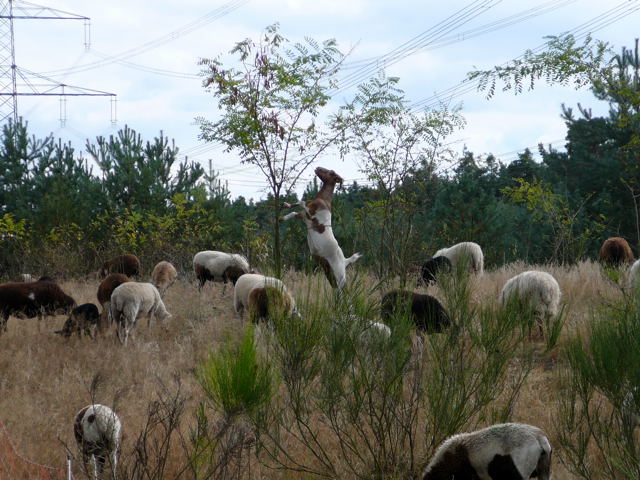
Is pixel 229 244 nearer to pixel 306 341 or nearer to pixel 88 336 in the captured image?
pixel 88 336

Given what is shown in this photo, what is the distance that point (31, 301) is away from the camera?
11.0m

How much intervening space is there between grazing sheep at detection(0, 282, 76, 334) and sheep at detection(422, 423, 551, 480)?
7.89 metres

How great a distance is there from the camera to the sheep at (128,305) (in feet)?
33.6

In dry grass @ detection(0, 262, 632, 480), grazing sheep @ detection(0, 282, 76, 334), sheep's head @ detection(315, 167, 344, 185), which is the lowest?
dry grass @ detection(0, 262, 632, 480)

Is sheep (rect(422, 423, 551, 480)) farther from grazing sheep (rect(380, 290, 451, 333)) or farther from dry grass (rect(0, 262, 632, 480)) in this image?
grazing sheep (rect(380, 290, 451, 333))

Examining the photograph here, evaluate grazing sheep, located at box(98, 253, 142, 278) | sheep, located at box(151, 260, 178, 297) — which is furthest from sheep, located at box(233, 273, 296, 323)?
grazing sheep, located at box(98, 253, 142, 278)

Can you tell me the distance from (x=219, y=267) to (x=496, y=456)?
10175 millimetres

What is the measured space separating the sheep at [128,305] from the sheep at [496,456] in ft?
20.8

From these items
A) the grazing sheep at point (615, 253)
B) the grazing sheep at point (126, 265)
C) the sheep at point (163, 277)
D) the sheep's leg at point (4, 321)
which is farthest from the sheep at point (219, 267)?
the grazing sheep at point (615, 253)

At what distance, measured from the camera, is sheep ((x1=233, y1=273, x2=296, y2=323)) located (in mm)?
5586

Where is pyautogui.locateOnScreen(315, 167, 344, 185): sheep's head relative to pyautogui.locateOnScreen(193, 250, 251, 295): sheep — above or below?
above

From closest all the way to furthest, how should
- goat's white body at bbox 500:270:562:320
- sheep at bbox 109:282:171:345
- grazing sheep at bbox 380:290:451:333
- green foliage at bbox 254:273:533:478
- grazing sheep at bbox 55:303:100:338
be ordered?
green foliage at bbox 254:273:533:478
grazing sheep at bbox 380:290:451:333
goat's white body at bbox 500:270:562:320
sheep at bbox 109:282:171:345
grazing sheep at bbox 55:303:100:338

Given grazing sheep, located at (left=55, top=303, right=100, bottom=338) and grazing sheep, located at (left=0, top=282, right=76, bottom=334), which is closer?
grazing sheep, located at (left=55, top=303, right=100, bottom=338)

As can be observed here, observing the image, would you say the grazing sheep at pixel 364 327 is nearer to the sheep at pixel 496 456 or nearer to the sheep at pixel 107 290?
the sheep at pixel 496 456
